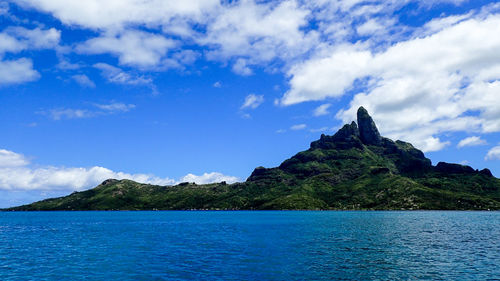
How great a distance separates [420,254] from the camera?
3137 inches

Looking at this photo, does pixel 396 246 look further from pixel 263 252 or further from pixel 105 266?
pixel 105 266

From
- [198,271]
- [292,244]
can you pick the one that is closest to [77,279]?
[198,271]

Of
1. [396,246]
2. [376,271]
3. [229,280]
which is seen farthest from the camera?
[396,246]

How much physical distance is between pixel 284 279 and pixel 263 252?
30.3 m

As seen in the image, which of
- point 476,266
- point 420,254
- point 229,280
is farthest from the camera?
point 420,254

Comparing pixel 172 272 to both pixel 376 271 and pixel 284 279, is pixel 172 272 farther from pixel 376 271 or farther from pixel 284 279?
pixel 376 271

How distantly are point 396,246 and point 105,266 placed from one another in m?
75.5

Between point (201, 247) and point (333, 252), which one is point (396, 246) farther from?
point (201, 247)

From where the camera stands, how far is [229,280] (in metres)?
54.1

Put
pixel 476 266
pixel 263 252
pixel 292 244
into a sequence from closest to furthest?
pixel 476 266
pixel 263 252
pixel 292 244

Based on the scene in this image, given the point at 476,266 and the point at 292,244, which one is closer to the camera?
the point at 476,266

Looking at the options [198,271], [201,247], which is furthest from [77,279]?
[201,247]

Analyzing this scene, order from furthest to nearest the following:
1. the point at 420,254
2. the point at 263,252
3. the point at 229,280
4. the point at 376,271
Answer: the point at 263,252 → the point at 420,254 → the point at 376,271 → the point at 229,280

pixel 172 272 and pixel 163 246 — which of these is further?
pixel 163 246
